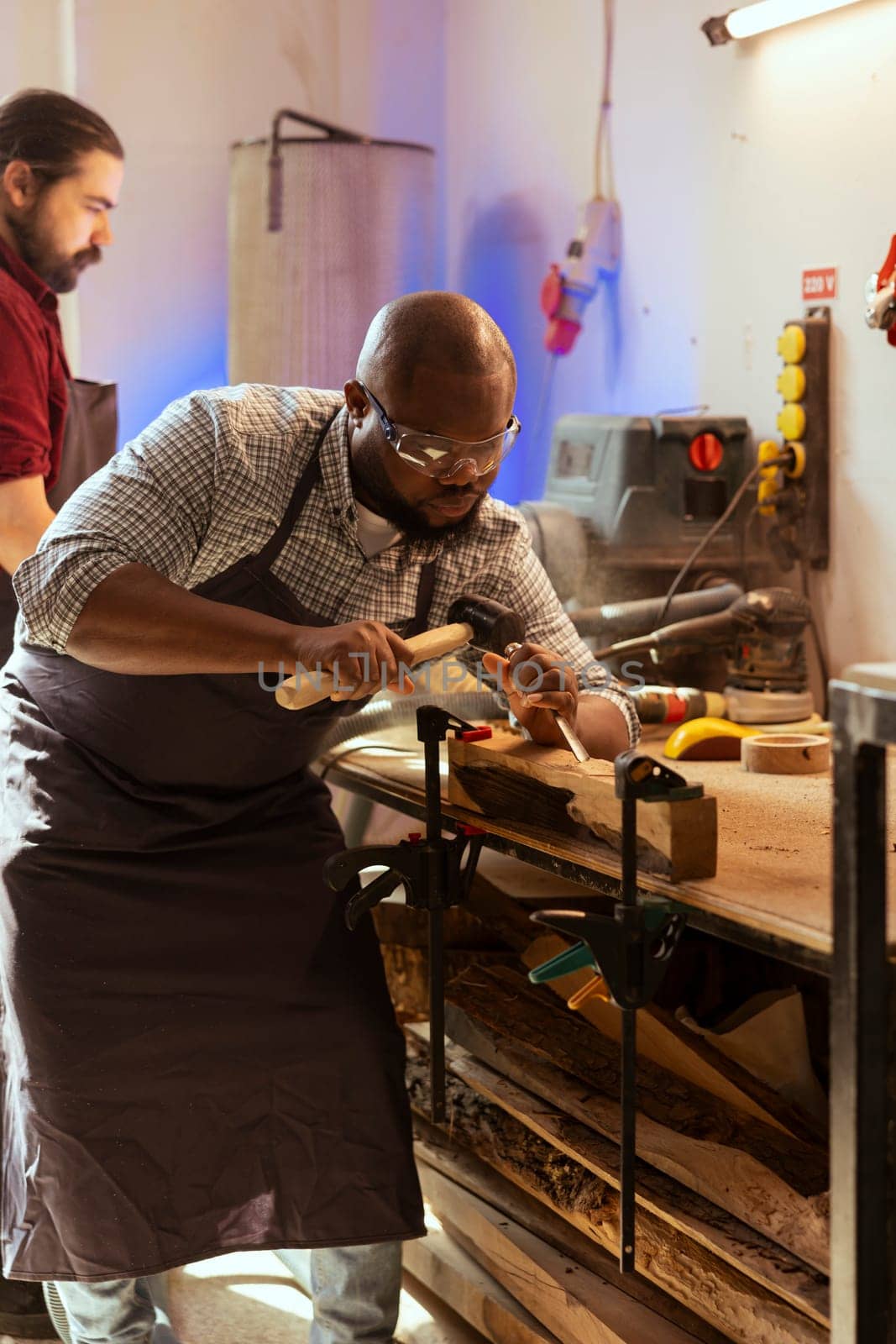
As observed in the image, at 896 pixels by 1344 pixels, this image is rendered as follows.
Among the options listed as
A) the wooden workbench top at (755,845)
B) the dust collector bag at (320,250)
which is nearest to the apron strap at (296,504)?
the wooden workbench top at (755,845)

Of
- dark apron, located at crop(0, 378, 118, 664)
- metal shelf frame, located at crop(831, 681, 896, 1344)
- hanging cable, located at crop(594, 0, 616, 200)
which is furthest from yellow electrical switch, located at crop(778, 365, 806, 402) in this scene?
metal shelf frame, located at crop(831, 681, 896, 1344)

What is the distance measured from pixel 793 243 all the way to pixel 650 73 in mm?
649

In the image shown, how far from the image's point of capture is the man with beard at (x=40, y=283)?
97.8 inches

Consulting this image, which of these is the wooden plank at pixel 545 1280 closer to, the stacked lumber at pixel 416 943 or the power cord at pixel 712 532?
the stacked lumber at pixel 416 943

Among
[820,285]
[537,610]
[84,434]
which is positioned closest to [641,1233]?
[537,610]

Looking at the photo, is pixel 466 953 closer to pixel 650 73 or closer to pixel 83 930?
pixel 83 930

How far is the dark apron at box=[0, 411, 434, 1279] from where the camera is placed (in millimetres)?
1957

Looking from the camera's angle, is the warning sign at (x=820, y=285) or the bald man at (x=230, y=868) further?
the warning sign at (x=820, y=285)

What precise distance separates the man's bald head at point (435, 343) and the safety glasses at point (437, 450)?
0.18 feet

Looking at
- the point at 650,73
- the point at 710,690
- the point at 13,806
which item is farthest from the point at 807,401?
the point at 13,806

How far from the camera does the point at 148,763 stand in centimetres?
203

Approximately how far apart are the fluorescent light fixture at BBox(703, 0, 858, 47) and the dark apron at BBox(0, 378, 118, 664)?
4.43 feet

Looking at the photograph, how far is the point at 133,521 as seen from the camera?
1849 millimetres

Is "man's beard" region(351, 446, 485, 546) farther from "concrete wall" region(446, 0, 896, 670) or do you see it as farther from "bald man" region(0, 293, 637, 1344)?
"concrete wall" region(446, 0, 896, 670)
